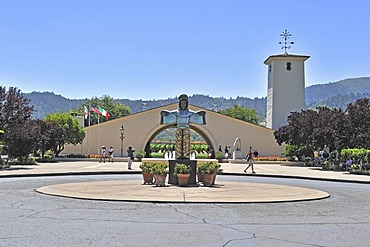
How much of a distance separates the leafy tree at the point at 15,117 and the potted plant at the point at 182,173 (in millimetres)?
19907

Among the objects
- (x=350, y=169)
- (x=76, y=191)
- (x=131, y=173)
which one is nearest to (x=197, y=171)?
(x=76, y=191)

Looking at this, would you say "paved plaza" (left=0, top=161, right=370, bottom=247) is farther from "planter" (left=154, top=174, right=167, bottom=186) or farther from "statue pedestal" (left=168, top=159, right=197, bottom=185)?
"statue pedestal" (left=168, top=159, right=197, bottom=185)

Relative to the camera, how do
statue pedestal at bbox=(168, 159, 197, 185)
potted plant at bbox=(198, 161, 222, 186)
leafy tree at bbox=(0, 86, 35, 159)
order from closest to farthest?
statue pedestal at bbox=(168, 159, 197, 185) → potted plant at bbox=(198, 161, 222, 186) → leafy tree at bbox=(0, 86, 35, 159)

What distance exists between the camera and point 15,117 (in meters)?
36.3

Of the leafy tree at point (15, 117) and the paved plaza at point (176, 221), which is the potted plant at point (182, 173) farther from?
the leafy tree at point (15, 117)

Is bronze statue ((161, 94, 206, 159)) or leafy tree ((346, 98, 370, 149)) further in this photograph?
leafy tree ((346, 98, 370, 149))

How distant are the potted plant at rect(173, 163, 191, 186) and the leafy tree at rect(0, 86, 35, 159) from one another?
1991 cm

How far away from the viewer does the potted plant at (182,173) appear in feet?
64.9

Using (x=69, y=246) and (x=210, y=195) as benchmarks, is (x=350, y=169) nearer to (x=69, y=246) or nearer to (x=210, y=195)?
(x=210, y=195)

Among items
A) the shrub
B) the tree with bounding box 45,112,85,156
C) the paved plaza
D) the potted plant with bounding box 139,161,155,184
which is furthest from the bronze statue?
the tree with bounding box 45,112,85,156

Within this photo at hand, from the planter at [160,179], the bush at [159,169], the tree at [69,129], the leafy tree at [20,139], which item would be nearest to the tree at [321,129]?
the leafy tree at [20,139]

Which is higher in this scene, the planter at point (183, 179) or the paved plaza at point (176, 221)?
the planter at point (183, 179)

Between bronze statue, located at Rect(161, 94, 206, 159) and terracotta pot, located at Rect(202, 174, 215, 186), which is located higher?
bronze statue, located at Rect(161, 94, 206, 159)

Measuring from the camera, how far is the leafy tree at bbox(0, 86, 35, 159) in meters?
36.0
